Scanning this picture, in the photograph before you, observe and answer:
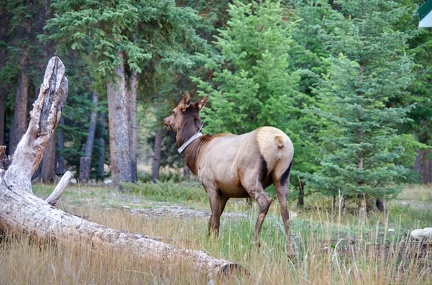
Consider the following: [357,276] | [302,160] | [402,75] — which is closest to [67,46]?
[302,160]

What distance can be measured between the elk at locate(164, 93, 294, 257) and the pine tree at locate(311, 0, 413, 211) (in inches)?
169

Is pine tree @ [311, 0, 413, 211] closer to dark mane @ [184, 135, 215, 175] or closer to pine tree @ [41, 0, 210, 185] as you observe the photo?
dark mane @ [184, 135, 215, 175]

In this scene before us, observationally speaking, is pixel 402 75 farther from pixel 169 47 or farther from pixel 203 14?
pixel 203 14

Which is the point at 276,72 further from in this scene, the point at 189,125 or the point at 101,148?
the point at 101,148

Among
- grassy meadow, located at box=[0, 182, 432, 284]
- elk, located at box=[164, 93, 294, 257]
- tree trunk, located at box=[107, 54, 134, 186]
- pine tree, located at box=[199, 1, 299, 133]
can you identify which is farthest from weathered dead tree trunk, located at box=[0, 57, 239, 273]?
tree trunk, located at box=[107, 54, 134, 186]

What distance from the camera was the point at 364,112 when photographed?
505 inches

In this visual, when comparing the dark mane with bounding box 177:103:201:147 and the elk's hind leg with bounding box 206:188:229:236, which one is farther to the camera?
the dark mane with bounding box 177:103:201:147

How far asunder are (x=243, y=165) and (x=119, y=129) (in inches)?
474

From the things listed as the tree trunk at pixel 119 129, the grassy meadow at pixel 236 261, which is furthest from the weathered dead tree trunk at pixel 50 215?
the tree trunk at pixel 119 129

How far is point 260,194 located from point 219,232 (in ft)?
2.92

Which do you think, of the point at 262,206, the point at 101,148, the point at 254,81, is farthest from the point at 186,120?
the point at 101,148

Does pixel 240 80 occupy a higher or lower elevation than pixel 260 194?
higher

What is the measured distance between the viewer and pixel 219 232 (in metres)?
8.23

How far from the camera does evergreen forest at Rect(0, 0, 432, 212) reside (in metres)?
13.0
